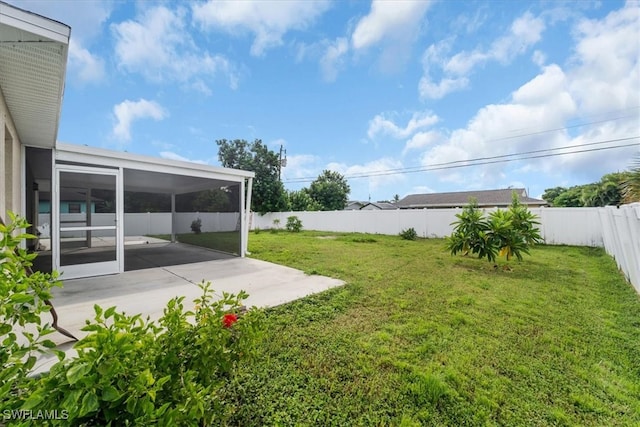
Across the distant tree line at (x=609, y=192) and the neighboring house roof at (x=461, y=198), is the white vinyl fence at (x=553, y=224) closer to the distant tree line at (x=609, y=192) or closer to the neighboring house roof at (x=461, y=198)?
the distant tree line at (x=609, y=192)

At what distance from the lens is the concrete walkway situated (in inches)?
137

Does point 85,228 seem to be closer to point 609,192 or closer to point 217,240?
point 217,240

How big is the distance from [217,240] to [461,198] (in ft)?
75.0

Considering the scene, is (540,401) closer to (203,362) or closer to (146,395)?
(203,362)

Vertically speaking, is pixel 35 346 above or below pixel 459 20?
below

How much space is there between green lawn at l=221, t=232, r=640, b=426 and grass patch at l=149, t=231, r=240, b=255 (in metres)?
4.66

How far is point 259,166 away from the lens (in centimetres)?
2188

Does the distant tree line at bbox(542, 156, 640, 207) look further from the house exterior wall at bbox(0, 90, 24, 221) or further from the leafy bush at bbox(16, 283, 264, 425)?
the house exterior wall at bbox(0, 90, 24, 221)

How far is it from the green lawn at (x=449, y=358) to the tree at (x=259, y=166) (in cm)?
1569

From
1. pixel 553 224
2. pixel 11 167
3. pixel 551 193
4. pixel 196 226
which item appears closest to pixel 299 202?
pixel 196 226

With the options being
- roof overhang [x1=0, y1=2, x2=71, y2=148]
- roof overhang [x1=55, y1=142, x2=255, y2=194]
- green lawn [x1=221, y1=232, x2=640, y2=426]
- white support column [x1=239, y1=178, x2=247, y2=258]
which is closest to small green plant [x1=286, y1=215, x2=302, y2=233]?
Result: white support column [x1=239, y1=178, x2=247, y2=258]

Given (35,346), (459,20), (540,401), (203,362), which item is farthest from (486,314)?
(459,20)

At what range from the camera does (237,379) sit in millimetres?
2199

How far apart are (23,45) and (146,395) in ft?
10.1
